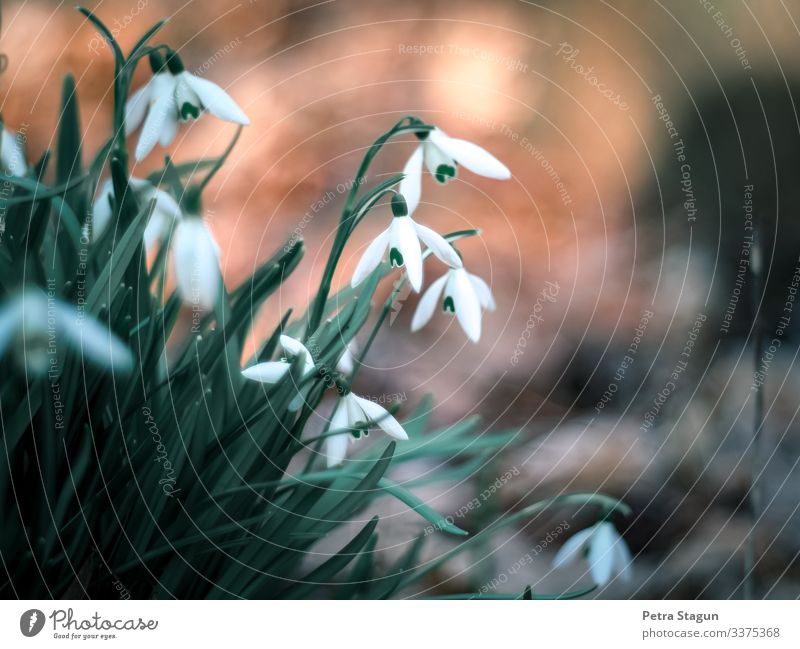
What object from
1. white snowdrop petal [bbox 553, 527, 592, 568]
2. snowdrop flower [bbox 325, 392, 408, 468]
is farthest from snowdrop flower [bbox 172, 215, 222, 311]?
white snowdrop petal [bbox 553, 527, 592, 568]

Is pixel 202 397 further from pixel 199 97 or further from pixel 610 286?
pixel 610 286

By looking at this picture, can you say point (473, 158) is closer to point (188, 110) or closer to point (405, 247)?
point (405, 247)

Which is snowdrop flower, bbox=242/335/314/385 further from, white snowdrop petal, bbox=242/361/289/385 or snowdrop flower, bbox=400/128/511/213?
snowdrop flower, bbox=400/128/511/213

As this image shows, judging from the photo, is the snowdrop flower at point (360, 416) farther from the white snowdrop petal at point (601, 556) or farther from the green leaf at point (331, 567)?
the white snowdrop petal at point (601, 556)

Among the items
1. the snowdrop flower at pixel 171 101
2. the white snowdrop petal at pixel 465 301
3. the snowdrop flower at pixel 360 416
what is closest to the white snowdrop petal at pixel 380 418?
the snowdrop flower at pixel 360 416

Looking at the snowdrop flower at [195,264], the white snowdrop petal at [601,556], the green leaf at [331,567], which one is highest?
the snowdrop flower at [195,264]
